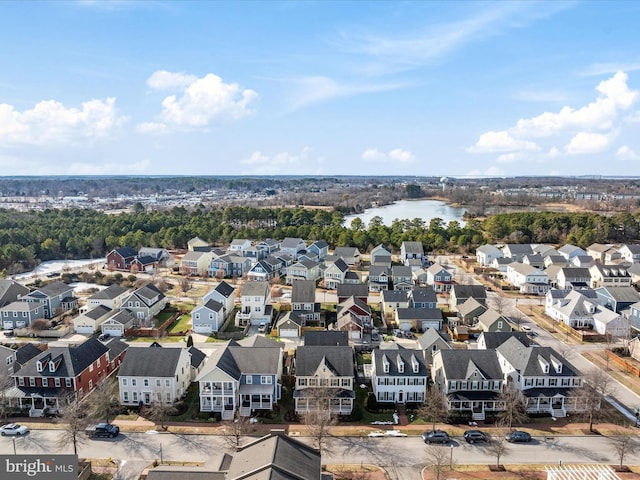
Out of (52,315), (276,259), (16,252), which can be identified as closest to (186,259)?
(276,259)

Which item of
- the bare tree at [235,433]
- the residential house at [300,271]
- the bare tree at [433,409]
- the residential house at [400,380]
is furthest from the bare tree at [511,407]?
the residential house at [300,271]

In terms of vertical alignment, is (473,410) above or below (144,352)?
below

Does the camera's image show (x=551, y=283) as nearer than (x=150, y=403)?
No

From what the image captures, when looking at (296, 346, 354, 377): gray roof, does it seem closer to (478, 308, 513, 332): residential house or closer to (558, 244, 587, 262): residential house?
(478, 308, 513, 332): residential house

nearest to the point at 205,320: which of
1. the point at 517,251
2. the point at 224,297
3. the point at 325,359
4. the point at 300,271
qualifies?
the point at 224,297

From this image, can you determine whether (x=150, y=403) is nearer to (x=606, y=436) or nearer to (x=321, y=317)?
(x=321, y=317)

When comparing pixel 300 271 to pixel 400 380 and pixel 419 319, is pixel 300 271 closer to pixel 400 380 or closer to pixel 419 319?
pixel 419 319
